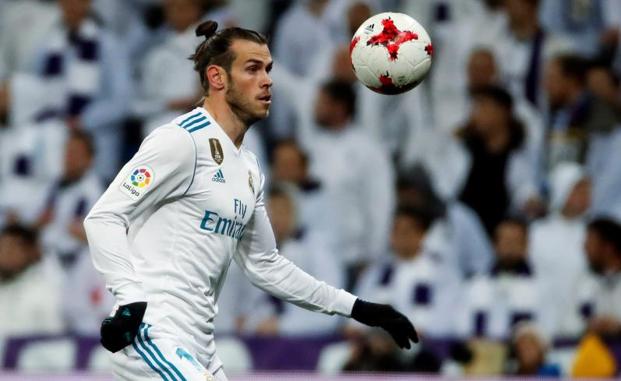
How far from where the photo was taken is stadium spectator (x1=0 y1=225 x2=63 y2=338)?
9.77 metres

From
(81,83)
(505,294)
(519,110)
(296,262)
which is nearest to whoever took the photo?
(505,294)

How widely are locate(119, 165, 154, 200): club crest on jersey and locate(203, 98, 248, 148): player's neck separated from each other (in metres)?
0.46

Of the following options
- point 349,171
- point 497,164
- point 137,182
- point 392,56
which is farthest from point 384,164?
point 137,182

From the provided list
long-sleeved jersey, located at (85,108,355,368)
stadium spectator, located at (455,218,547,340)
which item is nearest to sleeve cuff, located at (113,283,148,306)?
long-sleeved jersey, located at (85,108,355,368)

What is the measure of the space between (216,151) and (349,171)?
18.0 ft

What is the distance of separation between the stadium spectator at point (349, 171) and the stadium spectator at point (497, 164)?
2.16ft

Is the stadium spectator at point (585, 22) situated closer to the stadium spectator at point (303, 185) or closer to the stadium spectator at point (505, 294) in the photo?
the stadium spectator at point (505, 294)

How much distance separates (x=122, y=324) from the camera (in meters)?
4.22

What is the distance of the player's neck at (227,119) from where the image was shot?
481cm

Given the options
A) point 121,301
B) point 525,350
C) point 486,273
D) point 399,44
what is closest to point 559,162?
point 486,273

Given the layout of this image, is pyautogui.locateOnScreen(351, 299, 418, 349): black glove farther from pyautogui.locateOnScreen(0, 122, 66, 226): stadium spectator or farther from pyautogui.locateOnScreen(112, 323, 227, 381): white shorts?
pyautogui.locateOnScreen(0, 122, 66, 226): stadium spectator

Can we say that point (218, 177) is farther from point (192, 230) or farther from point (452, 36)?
point (452, 36)

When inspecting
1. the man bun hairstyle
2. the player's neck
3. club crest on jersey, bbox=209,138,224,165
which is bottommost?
club crest on jersey, bbox=209,138,224,165

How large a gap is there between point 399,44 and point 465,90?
17.4 ft
